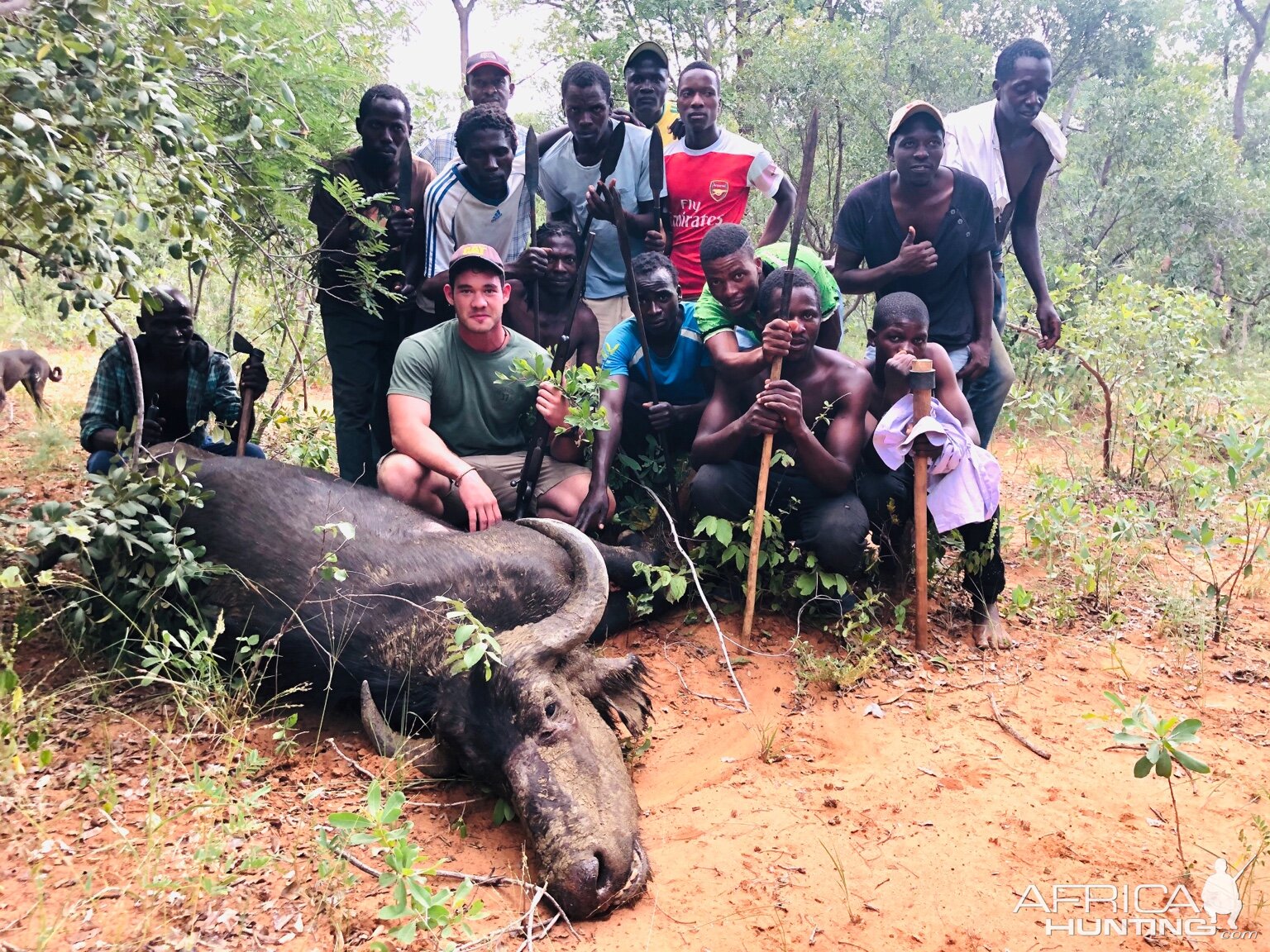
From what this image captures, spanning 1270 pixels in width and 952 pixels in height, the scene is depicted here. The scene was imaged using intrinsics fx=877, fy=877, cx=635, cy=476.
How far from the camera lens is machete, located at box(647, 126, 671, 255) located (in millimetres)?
4988

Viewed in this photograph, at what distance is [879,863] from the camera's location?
283 centimetres

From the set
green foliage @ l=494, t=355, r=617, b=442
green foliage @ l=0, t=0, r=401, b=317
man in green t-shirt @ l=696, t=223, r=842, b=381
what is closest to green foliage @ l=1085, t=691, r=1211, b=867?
man in green t-shirt @ l=696, t=223, r=842, b=381

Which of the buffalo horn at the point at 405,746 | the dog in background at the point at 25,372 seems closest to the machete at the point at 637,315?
the buffalo horn at the point at 405,746

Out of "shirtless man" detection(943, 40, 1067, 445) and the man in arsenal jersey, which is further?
the man in arsenal jersey

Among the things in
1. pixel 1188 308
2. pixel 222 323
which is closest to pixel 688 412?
pixel 1188 308

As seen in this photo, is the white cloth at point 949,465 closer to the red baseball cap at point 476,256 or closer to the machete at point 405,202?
the red baseball cap at point 476,256

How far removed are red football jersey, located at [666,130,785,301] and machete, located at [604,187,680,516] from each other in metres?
0.61

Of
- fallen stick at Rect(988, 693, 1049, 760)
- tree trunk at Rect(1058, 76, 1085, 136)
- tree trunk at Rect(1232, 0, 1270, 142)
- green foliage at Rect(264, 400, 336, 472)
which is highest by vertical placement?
tree trunk at Rect(1232, 0, 1270, 142)

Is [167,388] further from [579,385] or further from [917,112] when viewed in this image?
[917,112]

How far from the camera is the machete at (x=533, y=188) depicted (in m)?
4.85

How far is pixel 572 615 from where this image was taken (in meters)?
3.46

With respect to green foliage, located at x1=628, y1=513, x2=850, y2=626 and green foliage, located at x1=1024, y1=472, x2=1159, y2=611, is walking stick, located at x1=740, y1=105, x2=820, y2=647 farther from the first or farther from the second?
green foliage, located at x1=1024, y1=472, x2=1159, y2=611

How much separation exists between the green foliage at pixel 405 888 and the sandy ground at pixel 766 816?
0.17m

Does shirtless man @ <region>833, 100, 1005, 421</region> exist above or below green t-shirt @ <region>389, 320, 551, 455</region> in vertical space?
above
